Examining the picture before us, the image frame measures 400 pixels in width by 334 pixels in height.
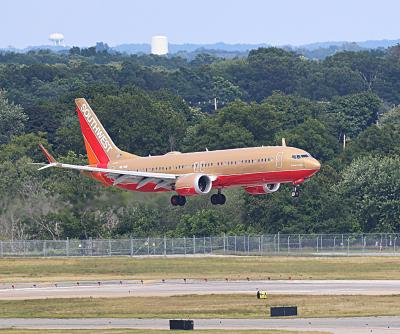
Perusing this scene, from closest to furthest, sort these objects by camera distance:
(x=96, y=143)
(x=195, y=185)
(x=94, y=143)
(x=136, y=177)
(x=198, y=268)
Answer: (x=195, y=185) < (x=136, y=177) < (x=198, y=268) < (x=96, y=143) < (x=94, y=143)

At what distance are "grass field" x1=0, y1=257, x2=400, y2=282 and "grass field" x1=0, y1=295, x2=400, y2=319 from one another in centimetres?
1937

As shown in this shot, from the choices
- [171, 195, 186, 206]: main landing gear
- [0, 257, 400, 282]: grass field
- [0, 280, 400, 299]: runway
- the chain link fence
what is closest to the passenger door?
[0, 257, 400, 282]: grass field

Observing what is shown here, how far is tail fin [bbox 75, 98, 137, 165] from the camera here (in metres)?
122

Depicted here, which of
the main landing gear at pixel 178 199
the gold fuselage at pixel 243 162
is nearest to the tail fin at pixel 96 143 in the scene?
the gold fuselage at pixel 243 162

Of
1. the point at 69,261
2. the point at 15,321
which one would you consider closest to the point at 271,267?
the point at 69,261

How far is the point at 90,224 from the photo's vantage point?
141m

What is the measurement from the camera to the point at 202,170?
111 meters

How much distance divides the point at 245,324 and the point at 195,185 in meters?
37.5

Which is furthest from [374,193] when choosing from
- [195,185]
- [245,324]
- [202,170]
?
[245,324]

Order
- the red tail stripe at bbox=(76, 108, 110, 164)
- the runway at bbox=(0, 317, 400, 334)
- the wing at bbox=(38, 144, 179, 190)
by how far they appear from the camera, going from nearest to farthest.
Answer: the runway at bbox=(0, 317, 400, 334)
the wing at bbox=(38, 144, 179, 190)
the red tail stripe at bbox=(76, 108, 110, 164)

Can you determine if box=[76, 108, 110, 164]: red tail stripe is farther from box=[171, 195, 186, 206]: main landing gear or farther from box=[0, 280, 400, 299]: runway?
box=[0, 280, 400, 299]: runway

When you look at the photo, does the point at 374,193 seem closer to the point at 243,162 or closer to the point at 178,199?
the point at 178,199

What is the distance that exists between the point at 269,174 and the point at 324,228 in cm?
4238

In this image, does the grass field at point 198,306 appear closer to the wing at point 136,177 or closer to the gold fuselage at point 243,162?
the gold fuselage at point 243,162
